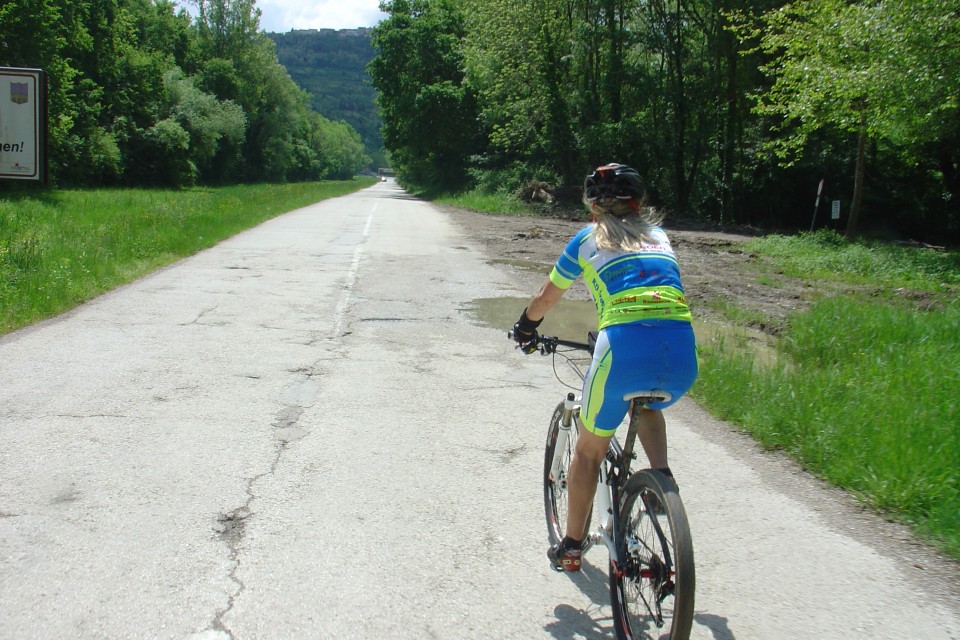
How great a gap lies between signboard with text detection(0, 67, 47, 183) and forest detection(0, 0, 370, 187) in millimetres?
21127

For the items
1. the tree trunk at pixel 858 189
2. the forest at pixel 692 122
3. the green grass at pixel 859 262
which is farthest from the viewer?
the forest at pixel 692 122

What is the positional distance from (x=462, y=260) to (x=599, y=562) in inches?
511

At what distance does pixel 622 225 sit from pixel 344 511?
2.26 metres

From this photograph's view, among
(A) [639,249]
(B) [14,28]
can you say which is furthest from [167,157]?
(A) [639,249]

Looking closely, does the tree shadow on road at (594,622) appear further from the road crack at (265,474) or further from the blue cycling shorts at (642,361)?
the road crack at (265,474)

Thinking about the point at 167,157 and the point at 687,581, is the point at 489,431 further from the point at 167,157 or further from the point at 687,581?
the point at 167,157

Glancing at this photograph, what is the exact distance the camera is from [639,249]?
3.07 m

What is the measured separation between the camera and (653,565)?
9.27ft

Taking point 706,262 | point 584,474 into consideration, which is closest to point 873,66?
point 706,262

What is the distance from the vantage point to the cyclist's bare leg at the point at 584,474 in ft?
10.1

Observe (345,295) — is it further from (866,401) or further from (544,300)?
(544,300)

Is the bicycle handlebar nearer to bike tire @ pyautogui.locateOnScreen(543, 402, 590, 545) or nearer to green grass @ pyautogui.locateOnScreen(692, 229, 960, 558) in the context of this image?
bike tire @ pyautogui.locateOnScreen(543, 402, 590, 545)

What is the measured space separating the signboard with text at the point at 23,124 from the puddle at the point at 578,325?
529cm

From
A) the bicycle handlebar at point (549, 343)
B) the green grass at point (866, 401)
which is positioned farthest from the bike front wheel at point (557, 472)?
the green grass at point (866, 401)
